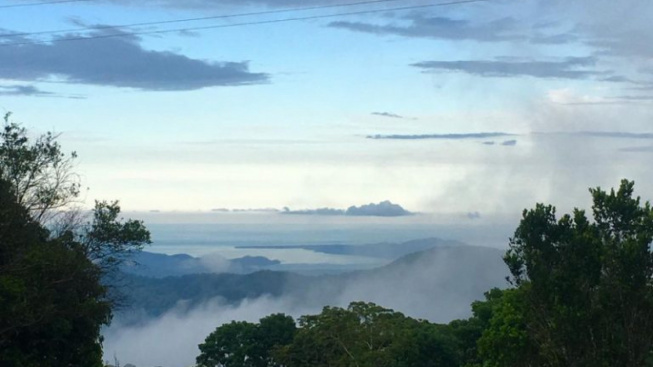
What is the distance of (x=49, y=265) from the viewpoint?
25312mm

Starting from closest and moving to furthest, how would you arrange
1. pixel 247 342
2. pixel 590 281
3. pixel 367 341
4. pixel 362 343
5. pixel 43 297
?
pixel 43 297 → pixel 590 281 → pixel 362 343 → pixel 367 341 → pixel 247 342

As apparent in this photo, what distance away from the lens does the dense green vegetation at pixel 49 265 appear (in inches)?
972

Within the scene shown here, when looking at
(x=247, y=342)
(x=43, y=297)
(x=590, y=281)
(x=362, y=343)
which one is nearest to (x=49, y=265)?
(x=43, y=297)

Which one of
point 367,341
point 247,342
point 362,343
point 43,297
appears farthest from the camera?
point 247,342

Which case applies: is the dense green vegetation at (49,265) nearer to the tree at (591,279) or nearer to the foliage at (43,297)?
the foliage at (43,297)

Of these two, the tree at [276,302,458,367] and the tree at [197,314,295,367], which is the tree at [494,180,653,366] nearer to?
the tree at [276,302,458,367]

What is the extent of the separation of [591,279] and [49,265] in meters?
15.5

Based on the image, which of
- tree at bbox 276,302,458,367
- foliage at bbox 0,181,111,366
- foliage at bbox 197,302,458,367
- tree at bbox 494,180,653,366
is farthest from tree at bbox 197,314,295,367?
tree at bbox 494,180,653,366

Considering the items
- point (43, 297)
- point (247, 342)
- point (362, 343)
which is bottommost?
point (247, 342)

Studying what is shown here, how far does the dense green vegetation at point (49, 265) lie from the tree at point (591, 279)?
12658 mm

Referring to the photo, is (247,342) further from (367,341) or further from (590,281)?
(590,281)

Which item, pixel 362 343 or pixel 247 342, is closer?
pixel 362 343

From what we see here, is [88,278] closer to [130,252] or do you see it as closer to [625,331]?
[130,252]

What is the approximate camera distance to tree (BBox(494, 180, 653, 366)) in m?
26.5
